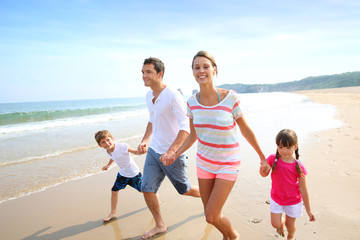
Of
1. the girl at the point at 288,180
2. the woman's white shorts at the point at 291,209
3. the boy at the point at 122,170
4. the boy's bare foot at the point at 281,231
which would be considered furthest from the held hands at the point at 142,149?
the boy's bare foot at the point at 281,231

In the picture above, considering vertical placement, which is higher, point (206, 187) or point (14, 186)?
point (206, 187)

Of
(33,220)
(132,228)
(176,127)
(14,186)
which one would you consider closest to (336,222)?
(176,127)

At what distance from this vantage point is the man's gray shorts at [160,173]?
327 centimetres

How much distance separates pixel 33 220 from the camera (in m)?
4.06

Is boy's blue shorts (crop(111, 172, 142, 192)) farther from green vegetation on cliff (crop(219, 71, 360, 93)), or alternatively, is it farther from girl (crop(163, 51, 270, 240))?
green vegetation on cliff (crop(219, 71, 360, 93))

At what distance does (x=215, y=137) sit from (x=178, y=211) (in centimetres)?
204

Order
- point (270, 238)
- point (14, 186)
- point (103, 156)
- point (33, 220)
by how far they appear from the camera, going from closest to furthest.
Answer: point (270, 238) < point (33, 220) < point (14, 186) < point (103, 156)

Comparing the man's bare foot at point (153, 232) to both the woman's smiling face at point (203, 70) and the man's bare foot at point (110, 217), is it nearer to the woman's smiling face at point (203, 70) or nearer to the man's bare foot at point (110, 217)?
the man's bare foot at point (110, 217)

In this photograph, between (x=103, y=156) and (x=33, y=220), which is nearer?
(x=33, y=220)

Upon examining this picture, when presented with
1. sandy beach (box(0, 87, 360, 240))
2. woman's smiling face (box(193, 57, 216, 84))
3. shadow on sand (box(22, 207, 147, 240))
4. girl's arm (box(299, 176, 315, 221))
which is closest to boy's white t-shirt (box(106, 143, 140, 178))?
sandy beach (box(0, 87, 360, 240))

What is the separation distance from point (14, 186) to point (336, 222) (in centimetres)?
606

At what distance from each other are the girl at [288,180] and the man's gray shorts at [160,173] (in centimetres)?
110

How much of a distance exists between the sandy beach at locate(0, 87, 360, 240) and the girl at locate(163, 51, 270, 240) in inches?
40.9

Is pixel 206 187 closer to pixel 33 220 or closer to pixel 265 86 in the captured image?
pixel 33 220
